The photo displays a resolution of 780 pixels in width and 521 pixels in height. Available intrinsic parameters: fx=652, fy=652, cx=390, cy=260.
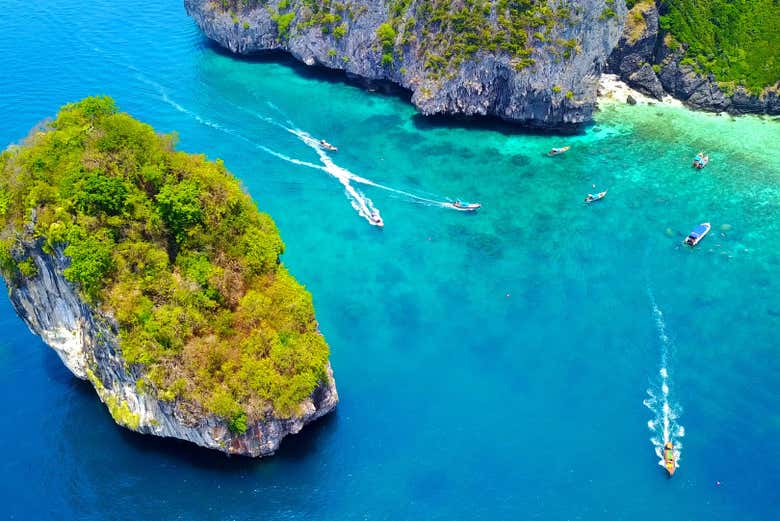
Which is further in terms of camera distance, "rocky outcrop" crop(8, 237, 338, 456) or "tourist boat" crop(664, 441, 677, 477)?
"tourist boat" crop(664, 441, 677, 477)

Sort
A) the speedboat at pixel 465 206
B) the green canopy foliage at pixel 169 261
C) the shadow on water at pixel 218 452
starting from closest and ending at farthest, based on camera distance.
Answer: the green canopy foliage at pixel 169 261 < the shadow on water at pixel 218 452 < the speedboat at pixel 465 206

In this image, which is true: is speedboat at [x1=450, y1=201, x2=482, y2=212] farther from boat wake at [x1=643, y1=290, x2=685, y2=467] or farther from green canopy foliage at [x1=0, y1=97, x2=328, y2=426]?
green canopy foliage at [x1=0, y1=97, x2=328, y2=426]

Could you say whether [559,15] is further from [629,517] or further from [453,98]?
[629,517]

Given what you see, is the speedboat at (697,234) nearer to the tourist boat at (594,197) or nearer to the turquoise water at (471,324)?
the turquoise water at (471,324)

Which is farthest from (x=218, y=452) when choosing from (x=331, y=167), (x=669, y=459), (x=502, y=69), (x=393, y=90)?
(x=393, y=90)

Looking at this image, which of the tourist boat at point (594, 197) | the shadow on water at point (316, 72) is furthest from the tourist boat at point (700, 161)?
the shadow on water at point (316, 72)

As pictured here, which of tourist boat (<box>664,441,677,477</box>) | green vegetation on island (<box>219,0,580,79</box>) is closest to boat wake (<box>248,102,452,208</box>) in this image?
green vegetation on island (<box>219,0,580,79</box>)

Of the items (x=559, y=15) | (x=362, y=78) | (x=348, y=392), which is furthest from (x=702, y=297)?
(x=362, y=78)
